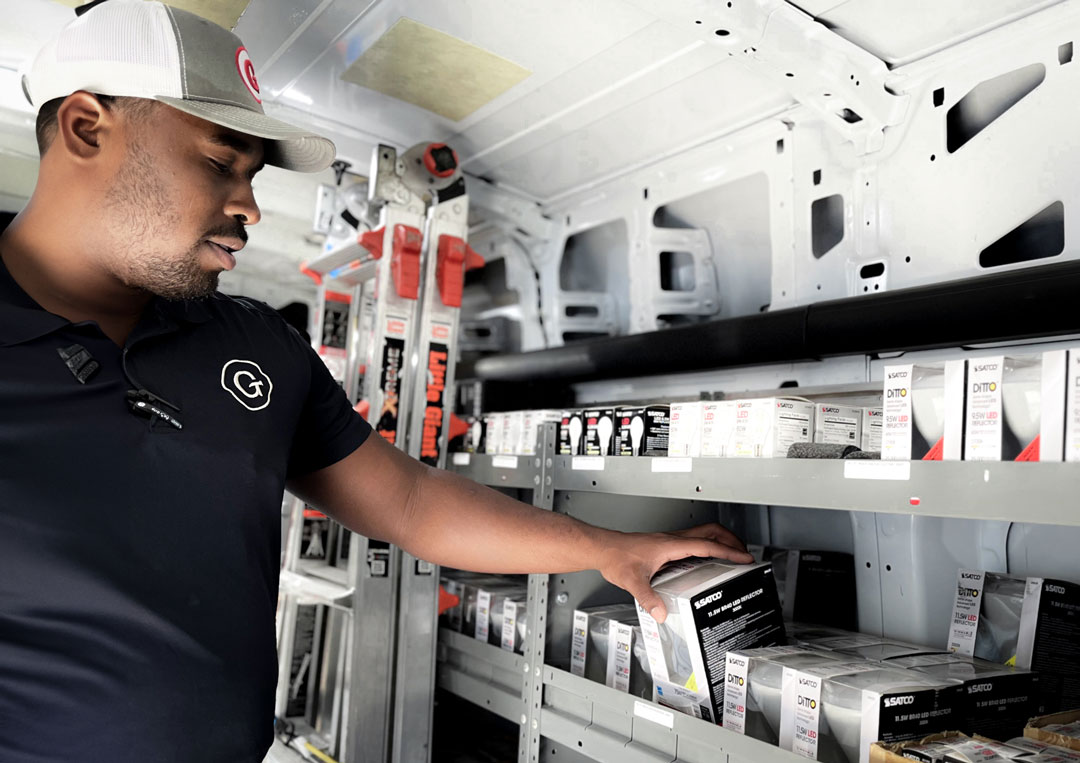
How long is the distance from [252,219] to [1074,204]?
1.85 m

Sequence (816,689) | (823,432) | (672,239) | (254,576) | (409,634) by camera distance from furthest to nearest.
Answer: (672,239), (409,634), (823,432), (816,689), (254,576)

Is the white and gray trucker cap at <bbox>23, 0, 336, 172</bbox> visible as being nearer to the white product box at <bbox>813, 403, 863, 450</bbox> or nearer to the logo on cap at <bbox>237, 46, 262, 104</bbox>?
the logo on cap at <bbox>237, 46, 262, 104</bbox>

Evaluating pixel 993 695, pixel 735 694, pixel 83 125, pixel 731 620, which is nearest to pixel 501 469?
pixel 731 620

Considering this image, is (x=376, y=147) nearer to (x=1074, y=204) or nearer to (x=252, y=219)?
(x=252, y=219)

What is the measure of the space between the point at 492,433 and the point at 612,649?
93cm

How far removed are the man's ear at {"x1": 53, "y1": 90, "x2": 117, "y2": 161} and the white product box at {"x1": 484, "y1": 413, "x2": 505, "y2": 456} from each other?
1651 millimetres

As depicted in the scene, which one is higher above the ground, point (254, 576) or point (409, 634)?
point (254, 576)

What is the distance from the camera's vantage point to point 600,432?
2.24 m

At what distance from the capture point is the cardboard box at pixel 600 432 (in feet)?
7.25

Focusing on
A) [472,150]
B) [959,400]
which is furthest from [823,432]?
[472,150]

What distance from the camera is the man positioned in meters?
1.13

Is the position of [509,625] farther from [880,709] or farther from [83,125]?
[83,125]

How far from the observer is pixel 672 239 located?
3.00 metres

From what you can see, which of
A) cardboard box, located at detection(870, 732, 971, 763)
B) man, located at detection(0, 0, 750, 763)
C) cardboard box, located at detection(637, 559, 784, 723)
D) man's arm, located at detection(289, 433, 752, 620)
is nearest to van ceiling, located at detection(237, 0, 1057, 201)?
man, located at detection(0, 0, 750, 763)
